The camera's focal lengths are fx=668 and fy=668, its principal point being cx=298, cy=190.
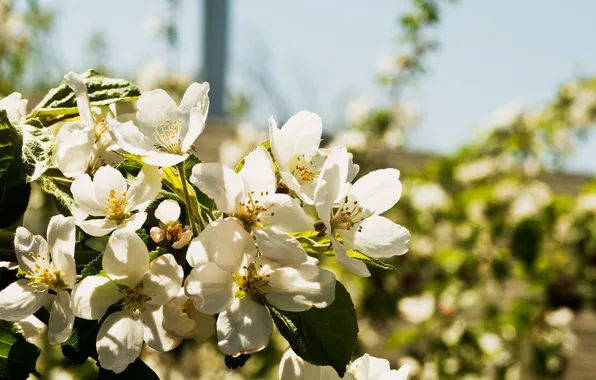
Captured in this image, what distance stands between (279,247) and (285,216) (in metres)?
0.04

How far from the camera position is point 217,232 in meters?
0.52

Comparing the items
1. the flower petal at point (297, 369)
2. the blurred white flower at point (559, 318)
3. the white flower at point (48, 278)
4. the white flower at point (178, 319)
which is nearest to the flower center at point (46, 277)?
the white flower at point (48, 278)

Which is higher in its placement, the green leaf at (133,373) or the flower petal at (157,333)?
the flower petal at (157,333)

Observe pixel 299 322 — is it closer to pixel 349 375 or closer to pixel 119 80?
pixel 349 375

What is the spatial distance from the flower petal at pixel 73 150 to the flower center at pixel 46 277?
87 mm

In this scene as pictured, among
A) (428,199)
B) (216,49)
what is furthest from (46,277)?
(216,49)

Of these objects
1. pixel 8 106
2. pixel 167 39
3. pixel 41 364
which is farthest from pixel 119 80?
pixel 167 39

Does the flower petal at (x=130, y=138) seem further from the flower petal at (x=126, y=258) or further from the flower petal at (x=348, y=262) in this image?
the flower petal at (x=348, y=262)

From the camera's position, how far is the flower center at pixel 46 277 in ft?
1.90

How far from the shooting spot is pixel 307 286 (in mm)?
530

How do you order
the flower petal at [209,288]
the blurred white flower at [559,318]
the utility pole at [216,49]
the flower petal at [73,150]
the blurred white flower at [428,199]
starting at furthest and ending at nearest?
the utility pole at [216,49], the blurred white flower at [428,199], the blurred white flower at [559,318], the flower petal at [73,150], the flower petal at [209,288]

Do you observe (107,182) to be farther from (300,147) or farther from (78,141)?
(300,147)

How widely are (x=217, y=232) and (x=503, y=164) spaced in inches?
122

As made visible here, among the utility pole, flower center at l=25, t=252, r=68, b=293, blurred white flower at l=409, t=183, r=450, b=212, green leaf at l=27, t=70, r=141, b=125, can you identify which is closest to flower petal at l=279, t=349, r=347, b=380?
flower center at l=25, t=252, r=68, b=293
